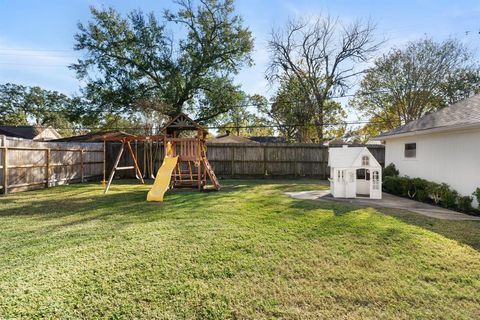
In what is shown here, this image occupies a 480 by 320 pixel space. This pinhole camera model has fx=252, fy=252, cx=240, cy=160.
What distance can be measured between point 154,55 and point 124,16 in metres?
3.10

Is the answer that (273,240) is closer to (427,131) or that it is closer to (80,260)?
(80,260)

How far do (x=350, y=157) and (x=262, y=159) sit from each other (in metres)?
6.18

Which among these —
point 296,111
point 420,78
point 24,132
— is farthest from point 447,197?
point 24,132

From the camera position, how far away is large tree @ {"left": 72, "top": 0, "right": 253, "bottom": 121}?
16.0 metres

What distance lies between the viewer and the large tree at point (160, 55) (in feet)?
52.5

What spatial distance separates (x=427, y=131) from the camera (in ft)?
24.9

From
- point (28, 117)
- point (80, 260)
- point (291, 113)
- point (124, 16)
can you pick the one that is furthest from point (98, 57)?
point (28, 117)

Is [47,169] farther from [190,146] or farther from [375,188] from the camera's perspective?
[375,188]

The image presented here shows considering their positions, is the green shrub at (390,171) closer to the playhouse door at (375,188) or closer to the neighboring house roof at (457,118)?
the neighboring house roof at (457,118)

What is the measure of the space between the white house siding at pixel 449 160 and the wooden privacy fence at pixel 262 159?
438cm

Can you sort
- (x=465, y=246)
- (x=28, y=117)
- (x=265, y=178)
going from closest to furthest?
(x=465, y=246) → (x=265, y=178) → (x=28, y=117)

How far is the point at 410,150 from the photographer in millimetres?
9156

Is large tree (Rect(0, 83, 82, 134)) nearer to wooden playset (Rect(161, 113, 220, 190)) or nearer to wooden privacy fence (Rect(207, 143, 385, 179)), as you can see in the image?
wooden privacy fence (Rect(207, 143, 385, 179))

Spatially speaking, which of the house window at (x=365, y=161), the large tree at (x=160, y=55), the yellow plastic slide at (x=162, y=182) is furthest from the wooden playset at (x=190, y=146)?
the large tree at (x=160, y=55)
